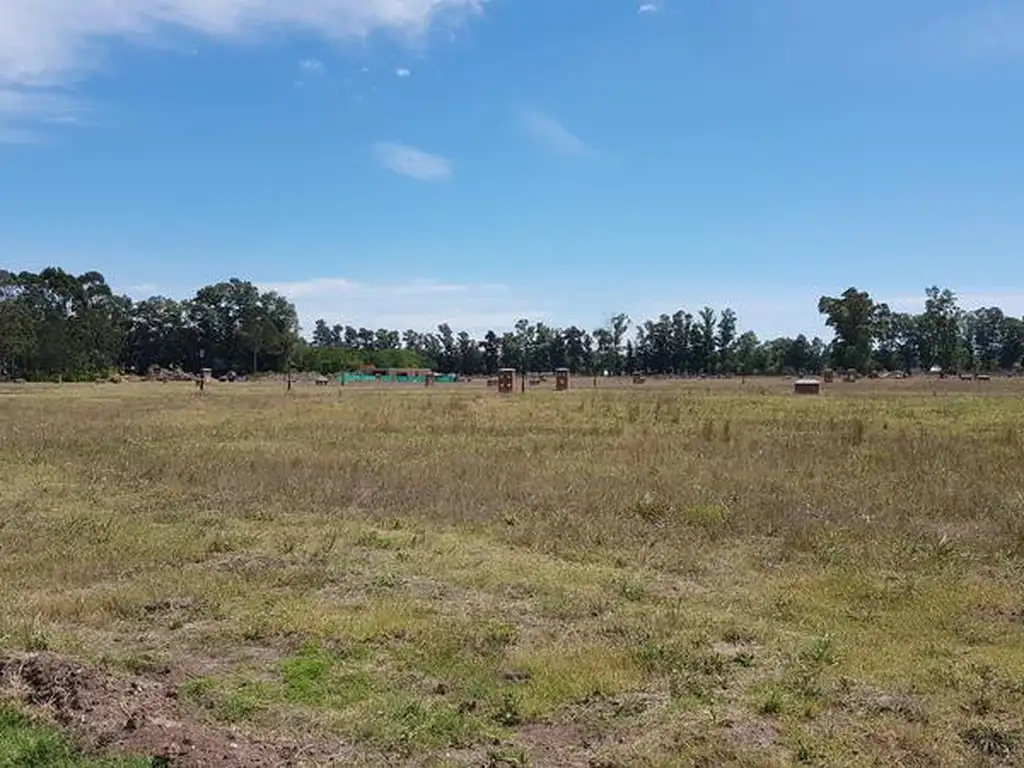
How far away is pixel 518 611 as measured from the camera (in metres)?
8.37

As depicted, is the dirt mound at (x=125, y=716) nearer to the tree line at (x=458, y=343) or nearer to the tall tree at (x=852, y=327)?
the tree line at (x=458, y=343)

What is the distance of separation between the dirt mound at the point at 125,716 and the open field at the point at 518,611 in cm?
2

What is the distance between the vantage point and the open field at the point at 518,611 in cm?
541

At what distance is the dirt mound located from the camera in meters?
4.93

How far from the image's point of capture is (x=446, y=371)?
16338 centimetres

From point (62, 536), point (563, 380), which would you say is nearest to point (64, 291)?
point (563, 380)

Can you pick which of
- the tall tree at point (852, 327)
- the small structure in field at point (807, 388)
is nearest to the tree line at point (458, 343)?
the tall tree at point (852, 327)

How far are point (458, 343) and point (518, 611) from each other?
15643 cm

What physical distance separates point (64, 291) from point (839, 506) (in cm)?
12757

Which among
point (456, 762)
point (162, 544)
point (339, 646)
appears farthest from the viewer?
point (162, 544)

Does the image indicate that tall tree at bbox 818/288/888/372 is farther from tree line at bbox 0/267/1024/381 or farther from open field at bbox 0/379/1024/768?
open field at bbox 0/379/1024/768

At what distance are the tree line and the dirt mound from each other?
353 feet

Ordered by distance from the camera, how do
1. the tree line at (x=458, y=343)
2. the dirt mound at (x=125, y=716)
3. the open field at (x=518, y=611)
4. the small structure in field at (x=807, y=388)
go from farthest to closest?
the tree line at (x=458, y=343) → the small structure in field at (x=807, y=388) → the open field at (x=518, y=611) → the dirt mound at (x=125, y=716)

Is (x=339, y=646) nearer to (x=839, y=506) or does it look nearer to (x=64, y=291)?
(x=839, y=506)
